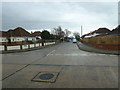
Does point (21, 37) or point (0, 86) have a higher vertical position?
point (21, 37)

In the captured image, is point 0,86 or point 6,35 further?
point 6,35

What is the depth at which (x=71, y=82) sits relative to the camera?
421cm

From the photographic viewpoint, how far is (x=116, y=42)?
15297mm

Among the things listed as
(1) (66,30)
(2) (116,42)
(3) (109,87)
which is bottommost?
(3) (109,87)

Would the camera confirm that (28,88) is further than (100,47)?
No

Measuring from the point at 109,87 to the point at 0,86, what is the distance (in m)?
3.88

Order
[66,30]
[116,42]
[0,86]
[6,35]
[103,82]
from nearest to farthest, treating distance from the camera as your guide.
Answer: [0,86]
[103,82]
[116,42]
[6,35]
[66,30]

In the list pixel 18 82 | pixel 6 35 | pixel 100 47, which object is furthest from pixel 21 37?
pixel 18 82

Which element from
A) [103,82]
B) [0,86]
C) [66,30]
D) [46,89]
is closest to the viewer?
[46,89]

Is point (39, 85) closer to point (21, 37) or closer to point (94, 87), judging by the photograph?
point (94, 87)

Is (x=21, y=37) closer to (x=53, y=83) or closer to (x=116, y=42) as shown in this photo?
(x=116, y=42)

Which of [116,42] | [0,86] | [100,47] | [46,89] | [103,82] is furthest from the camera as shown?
[100,47]

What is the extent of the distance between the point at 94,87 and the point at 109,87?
0.53 metres

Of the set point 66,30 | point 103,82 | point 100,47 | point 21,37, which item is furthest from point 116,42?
point 66,30
